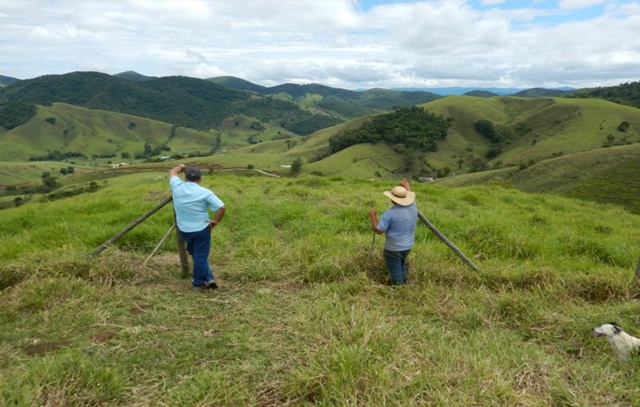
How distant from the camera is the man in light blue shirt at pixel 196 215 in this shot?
678 cm

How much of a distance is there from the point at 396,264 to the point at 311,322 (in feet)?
8.22

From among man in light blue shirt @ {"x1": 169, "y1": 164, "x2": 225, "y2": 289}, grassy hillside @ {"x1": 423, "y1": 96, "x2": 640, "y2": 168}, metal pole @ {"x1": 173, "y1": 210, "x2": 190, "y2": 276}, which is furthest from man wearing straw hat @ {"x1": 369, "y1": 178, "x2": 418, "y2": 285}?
grassy hillside @ {"x1": 423, "y1": 96, "x2": 640, "y2": 168}

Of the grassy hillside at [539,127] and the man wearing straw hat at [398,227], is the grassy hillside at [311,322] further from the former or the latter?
the grassy hillside at [539,127]

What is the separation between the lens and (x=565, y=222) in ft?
45.2

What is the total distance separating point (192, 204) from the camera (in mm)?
6777

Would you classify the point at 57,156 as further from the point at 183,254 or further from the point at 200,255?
the point at 200,255

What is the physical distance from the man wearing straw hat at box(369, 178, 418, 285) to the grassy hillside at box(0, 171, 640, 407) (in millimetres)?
494

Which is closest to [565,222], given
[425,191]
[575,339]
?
[425,191]

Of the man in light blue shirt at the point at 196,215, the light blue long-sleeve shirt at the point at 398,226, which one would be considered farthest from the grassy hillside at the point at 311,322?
the light blue long-sleeve shirt at the point at 398,226

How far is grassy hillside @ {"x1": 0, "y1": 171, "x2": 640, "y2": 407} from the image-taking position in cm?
391

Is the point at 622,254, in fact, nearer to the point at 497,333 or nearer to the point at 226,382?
the point at 497,333

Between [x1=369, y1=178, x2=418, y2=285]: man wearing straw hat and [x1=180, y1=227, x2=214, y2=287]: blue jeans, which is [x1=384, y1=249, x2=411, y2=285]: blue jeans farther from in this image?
[x1=180, y1=227, x2=214, y2=287]: blue jeans

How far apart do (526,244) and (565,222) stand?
16.7 ft

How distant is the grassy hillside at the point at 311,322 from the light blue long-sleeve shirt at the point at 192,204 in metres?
1.20
